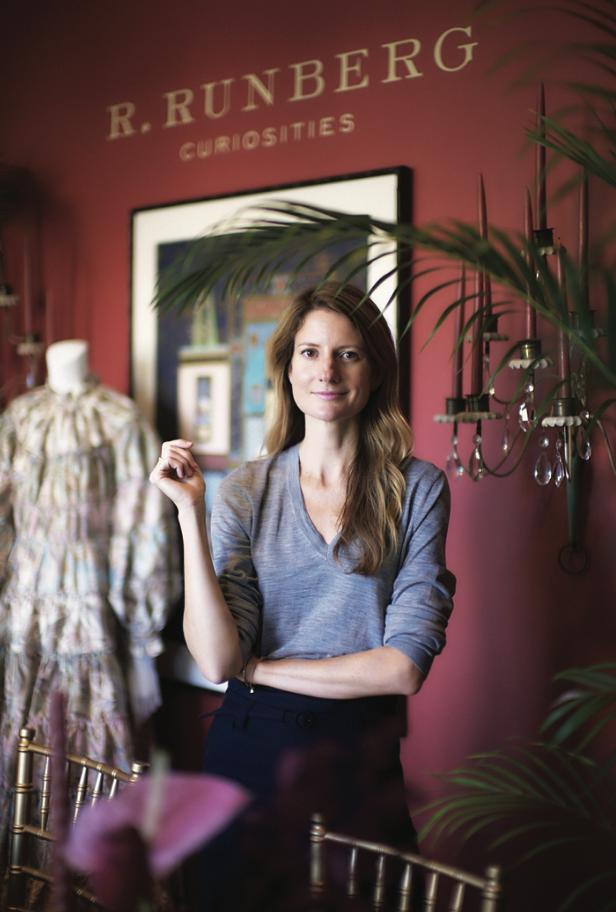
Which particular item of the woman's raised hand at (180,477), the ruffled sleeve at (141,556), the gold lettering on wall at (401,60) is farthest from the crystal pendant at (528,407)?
the ruffled sleeve at (141,556)

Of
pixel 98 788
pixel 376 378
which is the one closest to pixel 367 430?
pixel 376 378

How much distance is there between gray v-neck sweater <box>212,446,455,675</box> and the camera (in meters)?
1.51

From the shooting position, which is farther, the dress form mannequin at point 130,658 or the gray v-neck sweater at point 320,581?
the dress form mannequin at point 130,658

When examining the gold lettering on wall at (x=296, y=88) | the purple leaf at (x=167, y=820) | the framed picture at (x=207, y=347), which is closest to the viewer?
the purple leaf at (x=167, y=820)

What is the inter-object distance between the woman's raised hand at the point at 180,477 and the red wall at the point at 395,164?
36.7 inches

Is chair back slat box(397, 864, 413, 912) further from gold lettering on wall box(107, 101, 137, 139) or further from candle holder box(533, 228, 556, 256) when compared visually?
gold lettering on wall box(107, 101, 137, 139)

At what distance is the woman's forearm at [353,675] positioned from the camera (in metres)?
1.46

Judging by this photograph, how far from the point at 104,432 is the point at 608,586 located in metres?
1.47

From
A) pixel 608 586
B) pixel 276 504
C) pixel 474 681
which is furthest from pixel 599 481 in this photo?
pixel 276 504

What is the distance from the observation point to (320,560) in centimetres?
157

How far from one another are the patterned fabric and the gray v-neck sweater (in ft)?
2.71

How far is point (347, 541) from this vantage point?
1566 mm

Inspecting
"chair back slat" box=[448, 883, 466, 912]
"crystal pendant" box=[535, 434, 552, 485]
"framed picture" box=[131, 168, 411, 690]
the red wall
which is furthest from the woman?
"framed picture" box=[131, 168, 411, 690]

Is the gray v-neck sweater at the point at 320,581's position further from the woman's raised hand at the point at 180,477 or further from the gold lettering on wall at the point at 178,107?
the gold lettering on wall at the point at 178,107
